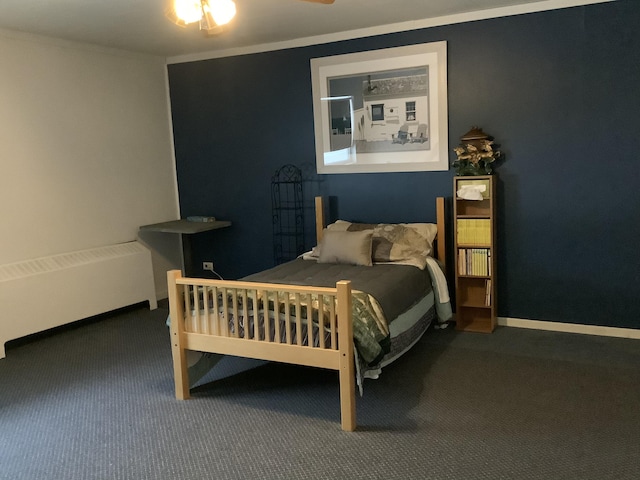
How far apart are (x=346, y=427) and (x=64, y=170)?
3188mm

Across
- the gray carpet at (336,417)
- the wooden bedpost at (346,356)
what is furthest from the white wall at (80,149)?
the wooden bedpost at (346,356)

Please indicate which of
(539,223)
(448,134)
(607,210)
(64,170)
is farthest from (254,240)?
(607,210)

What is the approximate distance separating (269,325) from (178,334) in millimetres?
539

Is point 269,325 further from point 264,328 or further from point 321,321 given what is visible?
point 321,321

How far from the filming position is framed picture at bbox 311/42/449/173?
4.22m

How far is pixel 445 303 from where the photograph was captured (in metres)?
4.07

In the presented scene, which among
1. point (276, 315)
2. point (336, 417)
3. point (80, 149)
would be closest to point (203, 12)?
point (276, 315)

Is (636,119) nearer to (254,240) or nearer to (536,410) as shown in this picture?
(536,410)

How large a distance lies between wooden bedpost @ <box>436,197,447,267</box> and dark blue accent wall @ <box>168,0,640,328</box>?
0.14 m

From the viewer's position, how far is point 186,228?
4867 mm

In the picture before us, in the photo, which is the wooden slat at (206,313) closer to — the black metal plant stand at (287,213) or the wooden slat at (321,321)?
the wooden slat at (321,321)

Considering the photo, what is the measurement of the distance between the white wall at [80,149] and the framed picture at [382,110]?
1.65 meters

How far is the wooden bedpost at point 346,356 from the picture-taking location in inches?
103

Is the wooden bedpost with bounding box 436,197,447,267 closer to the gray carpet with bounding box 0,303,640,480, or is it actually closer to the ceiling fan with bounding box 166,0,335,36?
the gray carpet with bounding box 0,303,640,480
